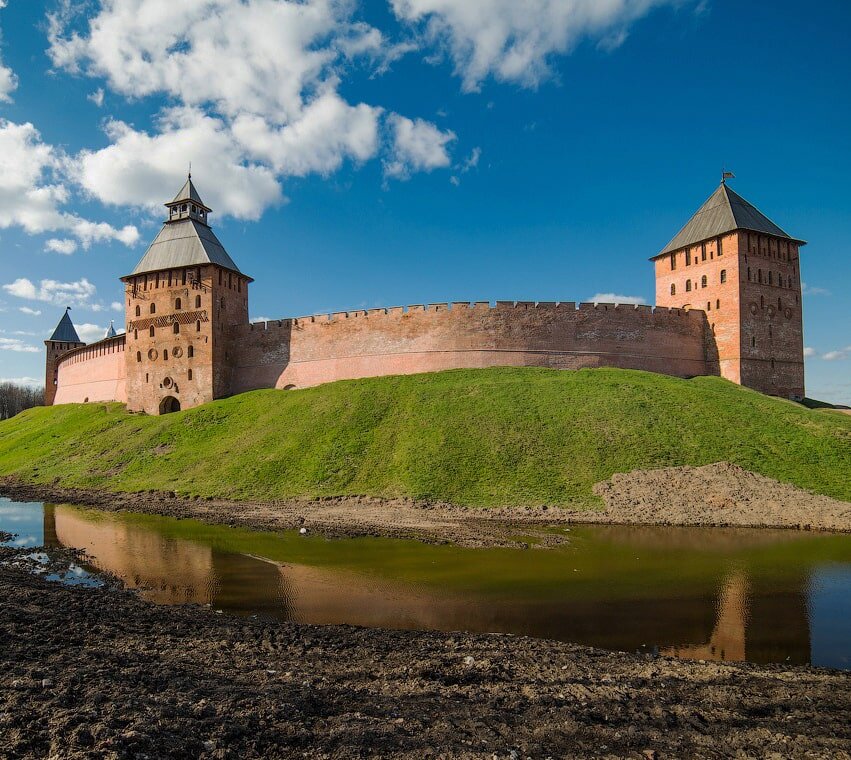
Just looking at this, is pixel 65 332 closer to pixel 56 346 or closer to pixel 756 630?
pixel 56 346

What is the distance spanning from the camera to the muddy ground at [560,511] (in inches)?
715

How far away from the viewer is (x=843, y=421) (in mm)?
28078

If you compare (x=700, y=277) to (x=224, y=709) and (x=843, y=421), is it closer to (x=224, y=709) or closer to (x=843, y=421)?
(x=843, y=421)

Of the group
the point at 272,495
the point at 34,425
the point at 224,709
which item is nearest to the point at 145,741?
the point at 224,709

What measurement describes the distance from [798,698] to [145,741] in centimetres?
684

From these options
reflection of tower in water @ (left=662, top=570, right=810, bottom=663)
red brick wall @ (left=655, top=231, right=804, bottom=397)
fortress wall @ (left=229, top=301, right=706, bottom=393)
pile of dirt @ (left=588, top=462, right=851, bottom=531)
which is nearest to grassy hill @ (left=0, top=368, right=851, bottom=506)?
pile of dirt @ (left=588, top=462, right=851, bottom=531)

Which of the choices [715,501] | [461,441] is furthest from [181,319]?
[715,501]

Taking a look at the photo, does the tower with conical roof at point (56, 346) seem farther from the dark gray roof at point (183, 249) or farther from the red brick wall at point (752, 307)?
the red brick wall at point (752, 307)

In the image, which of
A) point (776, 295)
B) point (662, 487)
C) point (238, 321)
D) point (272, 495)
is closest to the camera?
point (662, 487)

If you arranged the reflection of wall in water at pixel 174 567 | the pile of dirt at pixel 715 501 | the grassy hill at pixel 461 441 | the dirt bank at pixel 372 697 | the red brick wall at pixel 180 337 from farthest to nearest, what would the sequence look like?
the red brick wall at pixel 180 337 < the grassy hill at pixel 461 441 < the pile of dirt at pixel 715 501 < the reflection of wall in water at pixel 174 567 < the dirt bank at pixel 372 697

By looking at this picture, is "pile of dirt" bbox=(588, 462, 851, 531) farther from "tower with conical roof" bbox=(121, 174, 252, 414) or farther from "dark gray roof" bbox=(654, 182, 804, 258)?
"tower with conical roof" bbox=(121, 174, 252, 414)

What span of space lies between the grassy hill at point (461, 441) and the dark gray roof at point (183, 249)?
10988 millimetres

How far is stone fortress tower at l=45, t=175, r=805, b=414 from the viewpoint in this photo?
35.3 metres

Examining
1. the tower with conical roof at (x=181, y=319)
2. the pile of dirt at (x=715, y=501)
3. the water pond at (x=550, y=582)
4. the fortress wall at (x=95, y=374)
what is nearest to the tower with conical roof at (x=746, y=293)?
the pile of dirt at (x=715, y=501)
